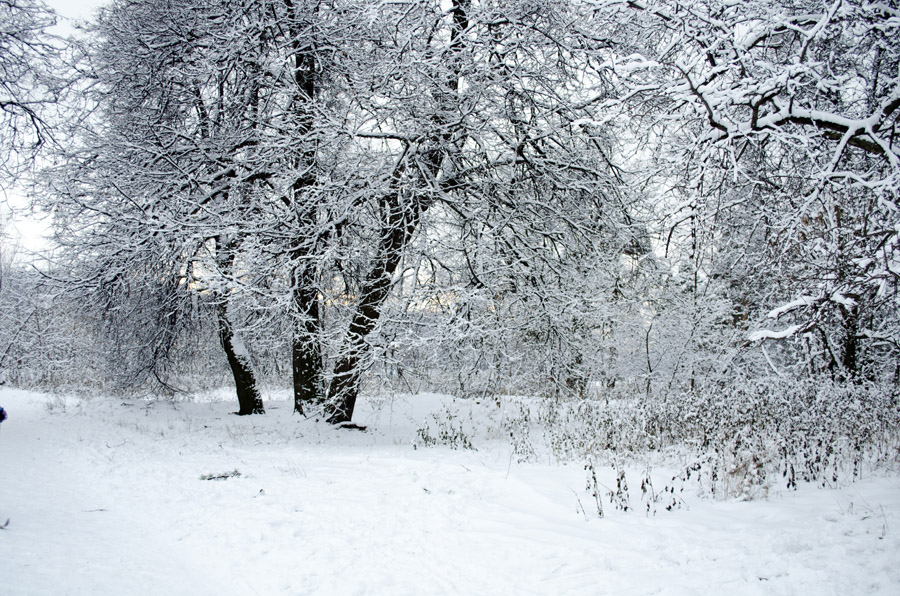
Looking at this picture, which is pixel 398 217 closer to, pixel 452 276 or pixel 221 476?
pixel 452 276

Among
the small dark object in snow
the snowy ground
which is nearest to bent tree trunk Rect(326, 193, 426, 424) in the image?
the snowy ground

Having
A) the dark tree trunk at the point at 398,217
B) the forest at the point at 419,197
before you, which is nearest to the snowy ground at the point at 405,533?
the forest at the point at 419,197

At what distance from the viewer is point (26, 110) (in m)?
7.46

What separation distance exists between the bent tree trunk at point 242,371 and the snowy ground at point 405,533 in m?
4.37

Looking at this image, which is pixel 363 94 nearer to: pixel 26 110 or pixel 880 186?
pixel 26 110

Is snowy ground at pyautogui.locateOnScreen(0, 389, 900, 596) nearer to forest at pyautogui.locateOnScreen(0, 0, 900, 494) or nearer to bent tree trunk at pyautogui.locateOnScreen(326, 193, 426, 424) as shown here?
forest at pyautogui.locateOnScreen(0, 0, 900, 494)

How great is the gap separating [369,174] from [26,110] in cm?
540

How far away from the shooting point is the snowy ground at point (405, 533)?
285 cm

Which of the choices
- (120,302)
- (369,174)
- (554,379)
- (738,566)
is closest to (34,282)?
(120,302)

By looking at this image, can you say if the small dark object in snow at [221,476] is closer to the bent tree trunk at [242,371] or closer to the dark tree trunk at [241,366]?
the dark tree trunk at [241,366]

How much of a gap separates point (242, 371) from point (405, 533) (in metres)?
8.37

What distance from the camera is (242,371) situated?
1106 centimetres

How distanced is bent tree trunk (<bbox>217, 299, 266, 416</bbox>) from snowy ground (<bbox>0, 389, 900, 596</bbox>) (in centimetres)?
437

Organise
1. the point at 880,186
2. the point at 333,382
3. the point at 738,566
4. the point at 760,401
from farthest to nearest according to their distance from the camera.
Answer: the point at 333,382
the point at 760,401
the point at 880,186
the point at 738,566
